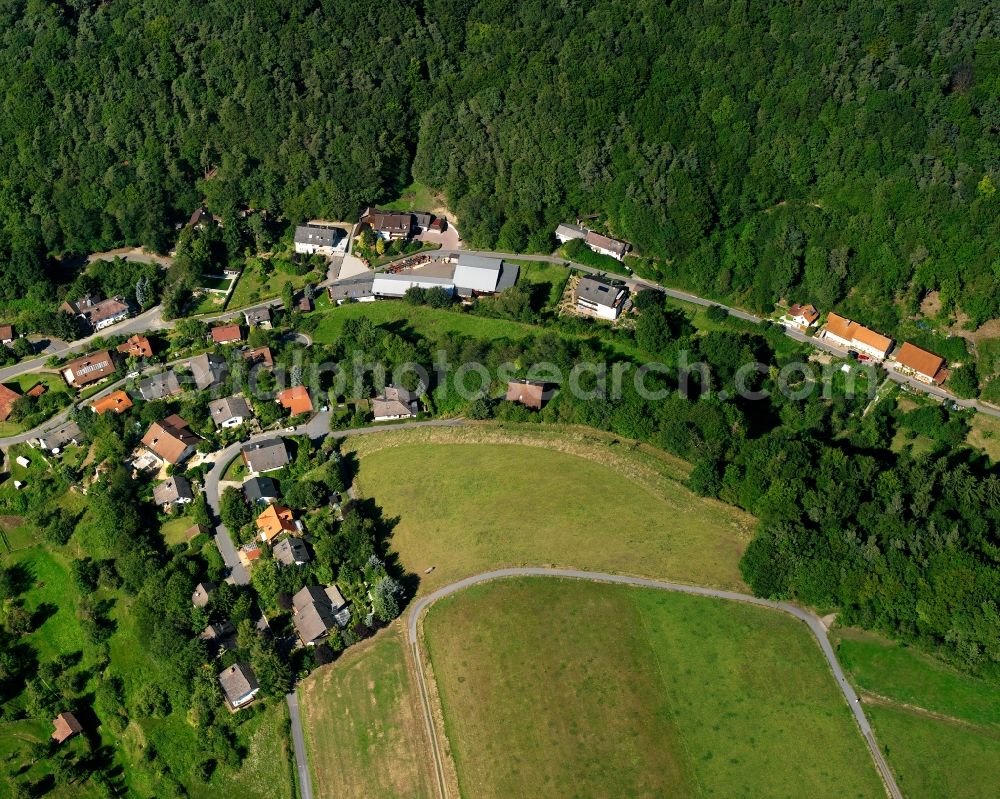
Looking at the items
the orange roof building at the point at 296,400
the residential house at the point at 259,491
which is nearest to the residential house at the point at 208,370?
the orange roof building at the point at 296,400

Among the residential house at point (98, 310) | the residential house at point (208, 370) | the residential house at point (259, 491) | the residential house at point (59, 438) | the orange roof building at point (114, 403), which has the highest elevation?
the residential house at point (259, 491)

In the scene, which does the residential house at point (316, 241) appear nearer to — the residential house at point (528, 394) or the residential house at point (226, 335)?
the residential house at point (226, 335)

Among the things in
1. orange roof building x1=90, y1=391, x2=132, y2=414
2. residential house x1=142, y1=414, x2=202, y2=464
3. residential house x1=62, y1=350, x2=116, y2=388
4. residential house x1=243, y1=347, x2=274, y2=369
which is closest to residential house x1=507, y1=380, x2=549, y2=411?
residential house x1=243, y1=347, x2=274, y2=369

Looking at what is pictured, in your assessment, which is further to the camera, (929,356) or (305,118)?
(305,118)

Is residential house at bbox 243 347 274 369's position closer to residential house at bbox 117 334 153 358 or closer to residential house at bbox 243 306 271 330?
residential house at bbox 243 306 271 330

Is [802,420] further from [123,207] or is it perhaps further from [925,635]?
[123,207]

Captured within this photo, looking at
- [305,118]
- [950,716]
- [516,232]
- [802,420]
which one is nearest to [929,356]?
[802,420]
